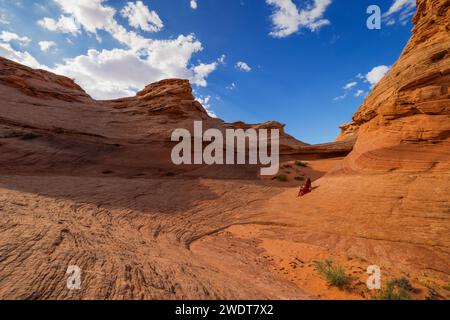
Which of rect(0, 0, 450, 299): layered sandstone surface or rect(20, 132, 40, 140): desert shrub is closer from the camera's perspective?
rect(0, 0, 450, 299): layered sandstone surface

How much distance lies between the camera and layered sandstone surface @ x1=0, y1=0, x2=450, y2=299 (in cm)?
396

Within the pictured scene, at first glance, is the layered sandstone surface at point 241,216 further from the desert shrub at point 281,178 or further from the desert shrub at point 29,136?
the desert shrub at point 281,178

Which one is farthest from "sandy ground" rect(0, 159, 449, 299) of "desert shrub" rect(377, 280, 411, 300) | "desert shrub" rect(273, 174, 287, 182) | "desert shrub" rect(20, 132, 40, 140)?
"desert shrub" rect(20, 132, 40, 140)

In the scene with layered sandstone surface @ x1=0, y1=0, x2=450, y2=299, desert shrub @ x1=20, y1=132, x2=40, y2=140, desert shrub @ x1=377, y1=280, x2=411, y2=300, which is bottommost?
desert shrub @ x1=377, y1=280, x2=411, y2=300

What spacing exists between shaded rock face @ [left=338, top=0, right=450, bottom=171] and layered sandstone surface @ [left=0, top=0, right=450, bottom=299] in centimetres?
5

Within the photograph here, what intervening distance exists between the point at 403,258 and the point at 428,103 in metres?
6.69

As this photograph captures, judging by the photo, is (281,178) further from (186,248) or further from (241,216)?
(186,248)

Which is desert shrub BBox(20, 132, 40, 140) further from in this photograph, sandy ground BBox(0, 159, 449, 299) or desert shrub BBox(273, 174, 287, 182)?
desert shrub BBox(273, 174, 287, 182)

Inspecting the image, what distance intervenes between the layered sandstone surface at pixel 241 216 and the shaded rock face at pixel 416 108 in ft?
0.16

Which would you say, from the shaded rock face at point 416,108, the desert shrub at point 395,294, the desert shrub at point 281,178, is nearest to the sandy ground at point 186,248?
the desert shrub at point 395,294

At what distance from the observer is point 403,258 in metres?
5.85

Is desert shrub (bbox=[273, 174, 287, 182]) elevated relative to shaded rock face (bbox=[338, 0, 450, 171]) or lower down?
lower down

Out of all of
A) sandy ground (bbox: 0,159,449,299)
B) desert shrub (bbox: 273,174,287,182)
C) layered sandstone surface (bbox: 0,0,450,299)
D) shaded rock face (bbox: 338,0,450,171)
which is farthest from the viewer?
desert shrub (bbox: 273,174,287,182)
